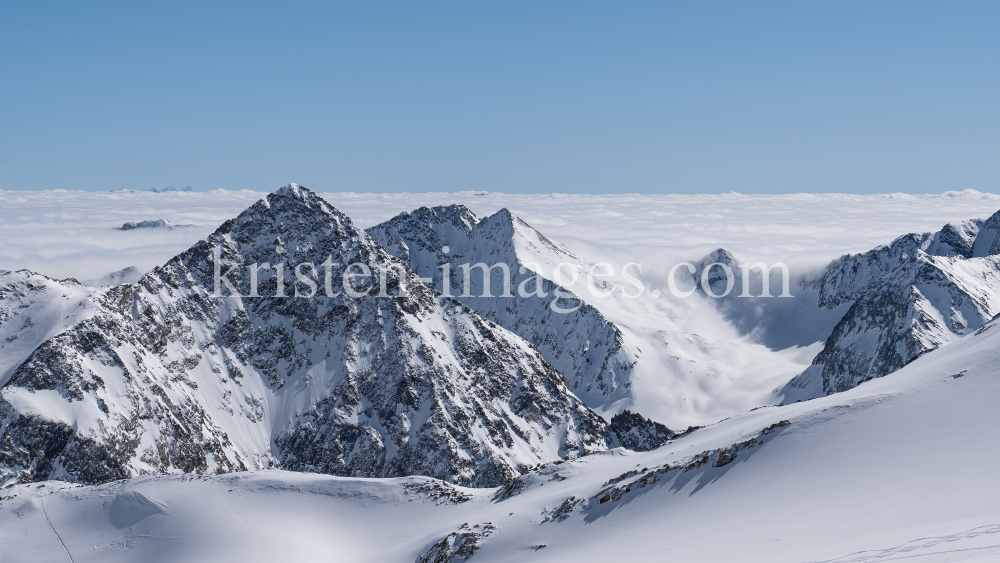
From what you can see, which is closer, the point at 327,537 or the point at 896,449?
the point at 896,449

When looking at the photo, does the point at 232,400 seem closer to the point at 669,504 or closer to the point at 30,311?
the point at 30,311

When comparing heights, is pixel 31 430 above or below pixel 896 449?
below

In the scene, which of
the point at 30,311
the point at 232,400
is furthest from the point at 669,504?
the point at 30,311

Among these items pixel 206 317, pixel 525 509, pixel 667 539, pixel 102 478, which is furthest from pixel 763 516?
pixel 206 317

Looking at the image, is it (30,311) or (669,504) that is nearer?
(669,504)

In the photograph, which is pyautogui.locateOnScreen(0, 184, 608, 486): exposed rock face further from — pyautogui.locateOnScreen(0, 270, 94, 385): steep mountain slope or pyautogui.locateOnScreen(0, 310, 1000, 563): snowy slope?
pyautogui.locateOnScreen(0, 310, 1000, 563): snowy slope

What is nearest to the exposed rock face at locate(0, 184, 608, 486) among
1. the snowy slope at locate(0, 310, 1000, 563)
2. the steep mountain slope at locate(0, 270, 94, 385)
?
the steep mountain slope at locate(0, 270, 94, 385)

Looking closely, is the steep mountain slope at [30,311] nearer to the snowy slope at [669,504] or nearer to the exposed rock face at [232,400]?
the exposed rock face at [232,400]

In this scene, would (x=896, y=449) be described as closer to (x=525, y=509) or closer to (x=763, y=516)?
(x=763, y=516)
